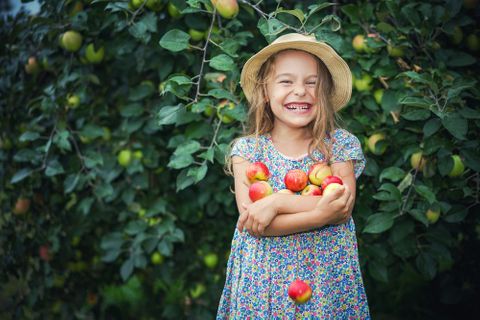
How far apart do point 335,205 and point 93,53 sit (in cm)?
127

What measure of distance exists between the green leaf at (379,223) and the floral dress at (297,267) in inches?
8.8

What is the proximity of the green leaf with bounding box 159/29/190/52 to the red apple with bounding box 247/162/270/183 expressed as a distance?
1.61ft

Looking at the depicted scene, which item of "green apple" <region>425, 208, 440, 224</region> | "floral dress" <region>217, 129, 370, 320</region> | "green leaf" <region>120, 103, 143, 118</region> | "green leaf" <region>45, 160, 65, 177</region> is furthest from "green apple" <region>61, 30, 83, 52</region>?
"green apple" <region>425, 208, 440, 224</region>

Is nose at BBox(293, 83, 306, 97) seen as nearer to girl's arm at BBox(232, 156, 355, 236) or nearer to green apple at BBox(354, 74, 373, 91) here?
girl's arm at BBox(232, 156, 355, 236)

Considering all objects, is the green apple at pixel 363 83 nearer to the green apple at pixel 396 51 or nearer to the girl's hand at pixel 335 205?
the green apple at pixel 396 51

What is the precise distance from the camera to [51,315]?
2496 mm

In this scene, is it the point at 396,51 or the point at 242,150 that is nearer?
the point at 242,150

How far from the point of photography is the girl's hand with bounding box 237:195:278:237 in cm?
134

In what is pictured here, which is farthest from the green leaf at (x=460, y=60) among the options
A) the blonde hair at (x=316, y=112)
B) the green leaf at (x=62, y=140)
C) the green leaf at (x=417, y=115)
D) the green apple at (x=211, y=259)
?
the green leaf at (x=62, y=140)

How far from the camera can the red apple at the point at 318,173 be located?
1.43 metres

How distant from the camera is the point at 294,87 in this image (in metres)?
1.44

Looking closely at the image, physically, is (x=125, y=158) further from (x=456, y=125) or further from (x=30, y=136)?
(x=456, y=125)

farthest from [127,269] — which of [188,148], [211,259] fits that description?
[188,148]

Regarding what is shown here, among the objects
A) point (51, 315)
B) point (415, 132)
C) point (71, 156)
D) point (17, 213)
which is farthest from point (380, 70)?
point (51, 315)
